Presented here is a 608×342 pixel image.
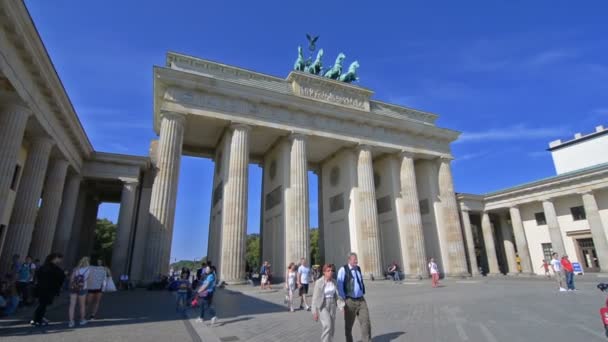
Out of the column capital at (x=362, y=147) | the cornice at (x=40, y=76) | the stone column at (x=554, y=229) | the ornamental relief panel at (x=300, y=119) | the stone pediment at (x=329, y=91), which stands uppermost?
the stone pediment at (x=329, y=91)

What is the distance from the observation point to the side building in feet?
88.0

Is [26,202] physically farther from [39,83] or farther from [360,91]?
Result: [360,91]

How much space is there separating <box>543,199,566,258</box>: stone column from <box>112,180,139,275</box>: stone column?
35016 mm

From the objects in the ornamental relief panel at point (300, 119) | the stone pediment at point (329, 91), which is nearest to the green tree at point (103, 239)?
the ornamental relief panel at point (300, 119)

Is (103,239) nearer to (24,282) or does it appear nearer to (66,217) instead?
(66,217)

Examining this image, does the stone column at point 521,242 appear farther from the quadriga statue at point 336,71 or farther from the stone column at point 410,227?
the quadriga statue at point 336,71

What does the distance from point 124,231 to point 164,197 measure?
348 cm

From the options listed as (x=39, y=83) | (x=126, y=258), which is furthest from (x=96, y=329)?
(x=126, y=258)

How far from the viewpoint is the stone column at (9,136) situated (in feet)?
38.0

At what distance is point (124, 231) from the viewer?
19375 mm

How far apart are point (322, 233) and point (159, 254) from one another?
15.2m

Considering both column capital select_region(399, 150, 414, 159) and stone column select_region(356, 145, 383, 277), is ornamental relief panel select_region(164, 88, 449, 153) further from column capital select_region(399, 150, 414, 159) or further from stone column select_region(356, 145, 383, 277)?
stone column select_region(356, 145, 383, 277)

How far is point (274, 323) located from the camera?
7758mm

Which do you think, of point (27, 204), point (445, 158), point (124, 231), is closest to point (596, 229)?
point (445, 158)
